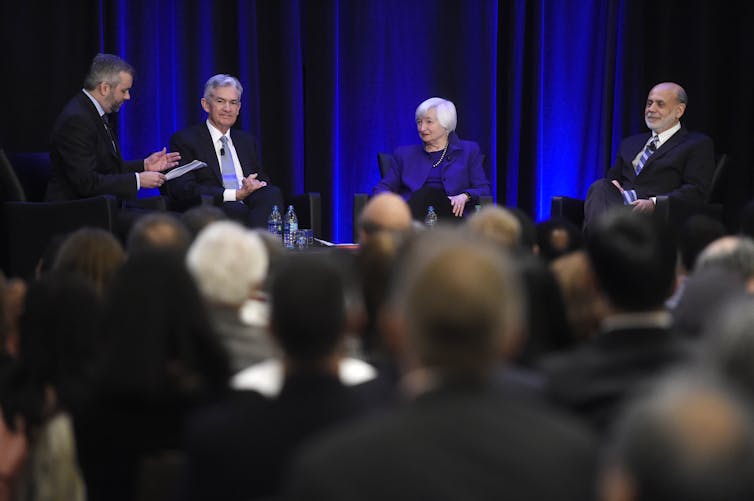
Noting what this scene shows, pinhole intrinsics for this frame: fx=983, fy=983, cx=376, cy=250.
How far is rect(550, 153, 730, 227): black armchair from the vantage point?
5773 millimetres

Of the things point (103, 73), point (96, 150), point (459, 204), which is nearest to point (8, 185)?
point (96, 150)

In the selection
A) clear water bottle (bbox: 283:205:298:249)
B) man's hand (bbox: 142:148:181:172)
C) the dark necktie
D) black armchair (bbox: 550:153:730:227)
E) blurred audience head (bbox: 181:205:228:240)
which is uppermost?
the dark necktie

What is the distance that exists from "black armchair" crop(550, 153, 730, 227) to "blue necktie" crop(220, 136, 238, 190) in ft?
6.72

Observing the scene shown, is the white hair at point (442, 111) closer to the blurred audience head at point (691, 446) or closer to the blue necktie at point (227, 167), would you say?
the blue necktie at point (227, 167)

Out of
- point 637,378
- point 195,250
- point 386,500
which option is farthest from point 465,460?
point 195,250

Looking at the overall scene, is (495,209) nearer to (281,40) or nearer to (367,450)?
(367,450)

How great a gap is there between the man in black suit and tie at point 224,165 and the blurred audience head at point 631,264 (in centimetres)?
421

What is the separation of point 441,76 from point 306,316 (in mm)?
6177

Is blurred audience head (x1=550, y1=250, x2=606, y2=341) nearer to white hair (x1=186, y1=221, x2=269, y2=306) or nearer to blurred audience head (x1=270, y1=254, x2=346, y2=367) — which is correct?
white hair (x1=186, y1=221, x2=269, y2=306)

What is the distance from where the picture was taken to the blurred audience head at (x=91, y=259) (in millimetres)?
2541

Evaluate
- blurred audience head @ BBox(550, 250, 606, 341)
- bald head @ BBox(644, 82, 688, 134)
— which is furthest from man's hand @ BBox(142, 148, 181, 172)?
blurred audience head @ BBox(550, 250, 606, 341)

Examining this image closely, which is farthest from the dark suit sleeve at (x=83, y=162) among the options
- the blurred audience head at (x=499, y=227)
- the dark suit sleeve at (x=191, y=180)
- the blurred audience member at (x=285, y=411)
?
the blurred audience member at (x=285, y=411)

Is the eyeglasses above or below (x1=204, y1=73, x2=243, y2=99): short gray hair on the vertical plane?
below

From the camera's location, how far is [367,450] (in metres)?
1.04
